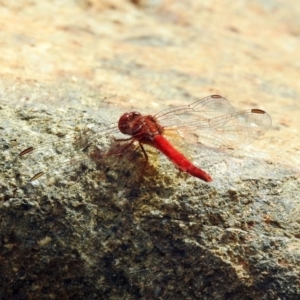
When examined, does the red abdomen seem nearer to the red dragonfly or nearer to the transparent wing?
the red dragonfly

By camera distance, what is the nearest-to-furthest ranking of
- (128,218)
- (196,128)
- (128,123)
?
(128,218)
(128,123)
(196,128)

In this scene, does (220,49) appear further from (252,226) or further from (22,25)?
(252,226)

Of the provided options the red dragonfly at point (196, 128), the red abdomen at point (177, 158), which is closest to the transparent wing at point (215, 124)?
the red dragonfly at point (196, 128)

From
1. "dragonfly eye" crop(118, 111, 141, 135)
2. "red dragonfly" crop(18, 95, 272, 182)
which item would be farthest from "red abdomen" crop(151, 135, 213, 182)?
"dragonfly eye" crop(118, 111, 141, 135)

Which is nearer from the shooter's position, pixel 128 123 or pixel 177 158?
pixel 177 158

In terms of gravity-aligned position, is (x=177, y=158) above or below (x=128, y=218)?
above

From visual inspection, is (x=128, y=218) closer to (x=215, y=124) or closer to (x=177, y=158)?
(x=177, y=158)

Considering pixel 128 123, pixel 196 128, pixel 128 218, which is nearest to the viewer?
pixel 128 218

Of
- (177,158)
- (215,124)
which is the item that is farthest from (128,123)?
(215,124)
